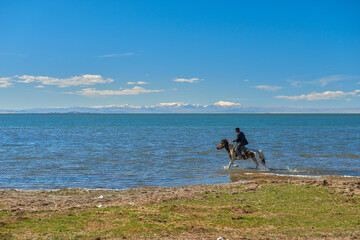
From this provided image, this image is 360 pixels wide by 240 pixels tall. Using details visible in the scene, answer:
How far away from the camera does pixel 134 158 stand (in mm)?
31672

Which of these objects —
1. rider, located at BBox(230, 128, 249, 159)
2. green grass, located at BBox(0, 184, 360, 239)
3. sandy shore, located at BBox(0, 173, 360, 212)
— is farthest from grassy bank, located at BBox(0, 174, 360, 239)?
rider, located at BBox(230, 128, 249, 159)

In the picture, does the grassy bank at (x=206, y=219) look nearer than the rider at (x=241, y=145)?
Yes

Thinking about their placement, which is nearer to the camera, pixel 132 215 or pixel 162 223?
pixel 162 223

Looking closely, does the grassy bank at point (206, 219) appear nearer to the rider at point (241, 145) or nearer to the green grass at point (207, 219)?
the green grass at point (207, 219)

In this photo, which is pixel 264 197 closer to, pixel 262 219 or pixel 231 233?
pixel 262 219

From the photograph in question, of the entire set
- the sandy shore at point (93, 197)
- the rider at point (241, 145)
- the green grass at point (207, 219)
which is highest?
the rider at point (241, 145)

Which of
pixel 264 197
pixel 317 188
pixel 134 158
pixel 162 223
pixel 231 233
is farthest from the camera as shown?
pixel 134 158

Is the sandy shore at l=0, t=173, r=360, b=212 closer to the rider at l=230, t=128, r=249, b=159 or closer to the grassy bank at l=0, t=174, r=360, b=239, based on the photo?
the grassy bank at l=0, t=174, r=360, b=239

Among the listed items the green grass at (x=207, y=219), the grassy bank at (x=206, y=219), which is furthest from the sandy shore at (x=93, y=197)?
the green grass at (x=207, y=219)

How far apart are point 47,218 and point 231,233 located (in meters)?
4.97

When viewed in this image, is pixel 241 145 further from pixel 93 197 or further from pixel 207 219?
pixel 207 219

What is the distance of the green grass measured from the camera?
931 centimetres

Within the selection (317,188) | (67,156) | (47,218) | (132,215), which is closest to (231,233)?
(132,215)

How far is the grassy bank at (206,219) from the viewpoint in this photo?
923 centimetres
